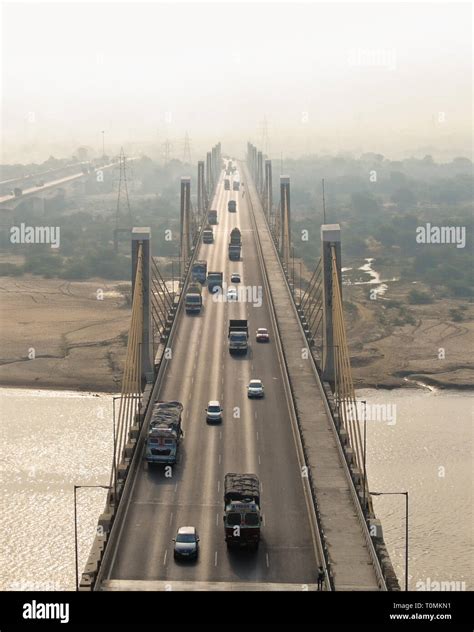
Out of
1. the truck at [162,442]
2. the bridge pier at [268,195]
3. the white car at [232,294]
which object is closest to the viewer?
the truck at [162,442]

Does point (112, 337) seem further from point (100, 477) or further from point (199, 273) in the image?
point (100, 477)

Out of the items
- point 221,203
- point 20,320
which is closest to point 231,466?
point 20,320

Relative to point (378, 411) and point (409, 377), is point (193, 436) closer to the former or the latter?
point (378, 411)

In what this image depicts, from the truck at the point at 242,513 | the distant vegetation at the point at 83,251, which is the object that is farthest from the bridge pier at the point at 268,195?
the truck at the point at 242,513

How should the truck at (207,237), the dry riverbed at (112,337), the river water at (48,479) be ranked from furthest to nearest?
the truck at (207,237), the dry riverbed at (112,337), the river water at (48,479)

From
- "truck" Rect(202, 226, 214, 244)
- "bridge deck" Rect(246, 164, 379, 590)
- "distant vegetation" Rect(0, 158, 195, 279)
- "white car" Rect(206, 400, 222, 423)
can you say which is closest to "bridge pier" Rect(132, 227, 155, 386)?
"white car" Rect(206, 400, 222, 423)

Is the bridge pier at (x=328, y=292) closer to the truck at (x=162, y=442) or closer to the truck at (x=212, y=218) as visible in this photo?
the truck at (x=162, y=442)
